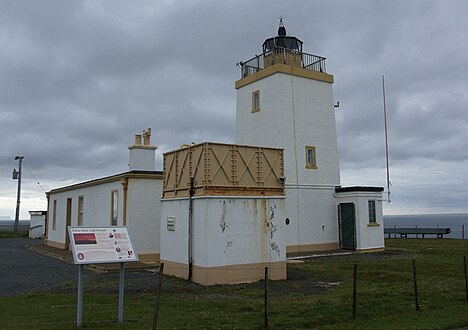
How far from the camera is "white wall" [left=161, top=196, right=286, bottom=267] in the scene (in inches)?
530

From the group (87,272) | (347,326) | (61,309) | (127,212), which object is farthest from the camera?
(127,212)

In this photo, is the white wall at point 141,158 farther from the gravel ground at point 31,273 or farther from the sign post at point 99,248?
the sign post at point 99,248

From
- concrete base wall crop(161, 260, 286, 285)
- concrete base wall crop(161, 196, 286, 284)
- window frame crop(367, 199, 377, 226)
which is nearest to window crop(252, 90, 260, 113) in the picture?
window frame crop(367, 199, 377, 226)

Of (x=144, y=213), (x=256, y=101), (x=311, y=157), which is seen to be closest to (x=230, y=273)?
(x=144, y=213)

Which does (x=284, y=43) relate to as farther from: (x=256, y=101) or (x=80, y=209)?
(x=80, y=209)

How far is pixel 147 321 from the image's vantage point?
8.34m

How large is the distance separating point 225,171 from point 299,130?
10482 millimetres

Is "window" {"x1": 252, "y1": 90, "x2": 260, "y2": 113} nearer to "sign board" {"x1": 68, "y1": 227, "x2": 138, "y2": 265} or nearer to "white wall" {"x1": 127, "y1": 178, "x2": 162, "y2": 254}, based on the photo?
"white wall" {"x1": 127, "y1": 178, "x2": 162, "y2": 254}

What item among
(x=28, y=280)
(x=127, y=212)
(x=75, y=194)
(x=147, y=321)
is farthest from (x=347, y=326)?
(x=75, y=194)

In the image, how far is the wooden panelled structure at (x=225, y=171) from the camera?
13.9m

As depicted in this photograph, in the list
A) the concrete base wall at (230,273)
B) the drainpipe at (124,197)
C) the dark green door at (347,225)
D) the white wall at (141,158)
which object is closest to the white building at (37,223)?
the white wall at (141,158)

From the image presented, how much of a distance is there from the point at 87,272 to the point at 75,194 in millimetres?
9873

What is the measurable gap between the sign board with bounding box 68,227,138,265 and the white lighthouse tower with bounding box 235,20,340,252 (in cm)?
1524

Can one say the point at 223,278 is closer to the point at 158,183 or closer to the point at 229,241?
the point at 229,241
